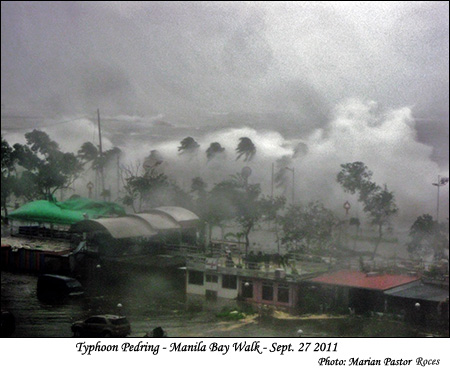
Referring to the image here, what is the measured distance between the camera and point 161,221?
3.33 metres

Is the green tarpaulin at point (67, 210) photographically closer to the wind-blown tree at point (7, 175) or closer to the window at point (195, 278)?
the wind-blown tree at point (7, 175)

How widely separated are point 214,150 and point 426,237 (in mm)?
1425

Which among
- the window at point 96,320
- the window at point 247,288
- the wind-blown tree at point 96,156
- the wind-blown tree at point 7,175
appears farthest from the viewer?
the wind-blown tree at point 7,175

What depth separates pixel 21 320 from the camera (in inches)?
131

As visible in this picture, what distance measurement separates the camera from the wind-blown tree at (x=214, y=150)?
11.1 feet

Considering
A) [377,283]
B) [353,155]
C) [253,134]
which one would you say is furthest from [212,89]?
[377,283]

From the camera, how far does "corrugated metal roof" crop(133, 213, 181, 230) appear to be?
3.32 m

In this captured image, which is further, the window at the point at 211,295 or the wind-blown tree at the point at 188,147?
the wind-blown tree at the point at 188,147

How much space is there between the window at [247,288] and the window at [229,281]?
0.17 feet

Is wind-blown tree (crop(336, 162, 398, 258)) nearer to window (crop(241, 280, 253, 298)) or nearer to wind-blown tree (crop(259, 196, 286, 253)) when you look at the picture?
wind-blown tree (crop(259, 196, 286, 253))

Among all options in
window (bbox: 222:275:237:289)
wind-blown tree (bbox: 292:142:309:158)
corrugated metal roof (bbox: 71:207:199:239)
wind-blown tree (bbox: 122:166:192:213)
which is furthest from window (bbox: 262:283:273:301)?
wind-blown tree (bbox: 292:142:309:158)

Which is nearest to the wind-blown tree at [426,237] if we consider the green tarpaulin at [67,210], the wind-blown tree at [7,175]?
the green tarpaulin at [67,210]

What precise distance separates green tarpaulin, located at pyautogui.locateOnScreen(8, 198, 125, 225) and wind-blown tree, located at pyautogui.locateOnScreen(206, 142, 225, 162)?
63 centimetres
